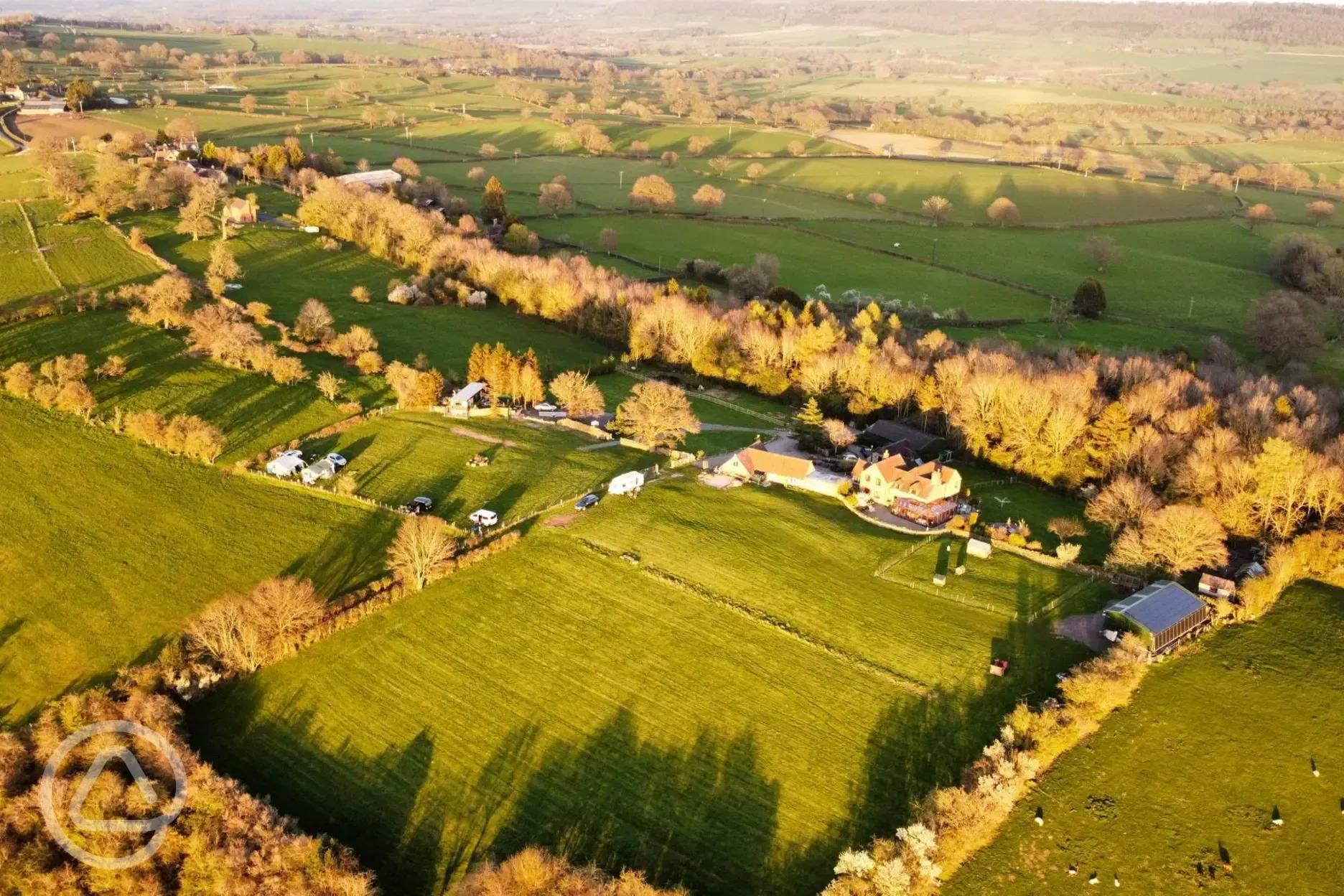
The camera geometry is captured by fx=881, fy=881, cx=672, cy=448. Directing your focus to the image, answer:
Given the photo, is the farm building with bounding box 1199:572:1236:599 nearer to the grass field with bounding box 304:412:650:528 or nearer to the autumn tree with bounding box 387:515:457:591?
the grass field with bounding box 304:412:650:528

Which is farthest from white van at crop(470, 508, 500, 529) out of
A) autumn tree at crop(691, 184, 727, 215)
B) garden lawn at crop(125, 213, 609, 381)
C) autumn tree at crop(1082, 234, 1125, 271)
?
autumn tree at crop(1082, 234, 1125, 271)

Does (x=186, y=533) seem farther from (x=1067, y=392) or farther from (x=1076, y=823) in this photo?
(x=1067, y=392)

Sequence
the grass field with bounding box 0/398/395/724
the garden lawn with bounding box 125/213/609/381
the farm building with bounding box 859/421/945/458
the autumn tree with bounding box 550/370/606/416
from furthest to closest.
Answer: the garden lawn with bounding box 125/213/609/381 < the autumn tree with bounding box 550/370/606/416 < the farm building with bounding box 859/421/945/458 < the grass field with bounding box 0/398/395/724

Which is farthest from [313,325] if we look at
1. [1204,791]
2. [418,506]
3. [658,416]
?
[1204,791]

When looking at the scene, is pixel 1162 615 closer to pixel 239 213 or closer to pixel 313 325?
pixel 313 325

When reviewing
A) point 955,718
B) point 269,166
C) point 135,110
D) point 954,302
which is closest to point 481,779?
point 955,718
